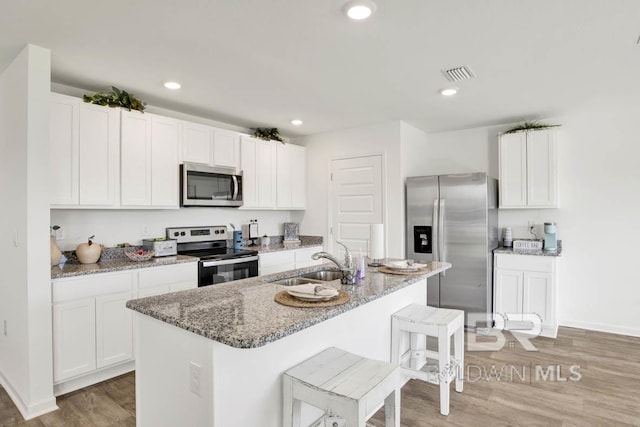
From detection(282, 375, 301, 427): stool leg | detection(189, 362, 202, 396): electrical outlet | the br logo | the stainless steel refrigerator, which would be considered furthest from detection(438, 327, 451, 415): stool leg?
the stainless steel refrigerator

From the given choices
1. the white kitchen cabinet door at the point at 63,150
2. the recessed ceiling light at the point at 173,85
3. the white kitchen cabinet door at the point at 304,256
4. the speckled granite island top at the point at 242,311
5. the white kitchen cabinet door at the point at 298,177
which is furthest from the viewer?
the white kitchen cabinet door at the point at 298,177

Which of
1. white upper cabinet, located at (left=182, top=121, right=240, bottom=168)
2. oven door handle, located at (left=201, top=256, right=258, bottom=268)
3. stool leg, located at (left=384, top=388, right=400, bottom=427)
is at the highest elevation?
white upper cabinet, located at (left=182, top=121, right=240, bottom=168)

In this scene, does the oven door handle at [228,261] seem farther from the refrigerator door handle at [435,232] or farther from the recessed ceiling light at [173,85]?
the refrigerator door handle at [435,232]

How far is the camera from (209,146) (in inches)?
158

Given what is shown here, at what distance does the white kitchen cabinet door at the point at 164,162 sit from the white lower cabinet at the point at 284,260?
116cm

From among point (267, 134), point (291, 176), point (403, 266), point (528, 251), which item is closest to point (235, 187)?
point (267, 134)

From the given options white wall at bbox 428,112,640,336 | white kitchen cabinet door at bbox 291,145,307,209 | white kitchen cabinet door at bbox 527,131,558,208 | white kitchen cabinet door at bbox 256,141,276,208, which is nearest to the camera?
white wall at bbox 428,112,640,336

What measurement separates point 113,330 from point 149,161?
153cm

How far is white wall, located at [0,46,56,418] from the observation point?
245 centimetres

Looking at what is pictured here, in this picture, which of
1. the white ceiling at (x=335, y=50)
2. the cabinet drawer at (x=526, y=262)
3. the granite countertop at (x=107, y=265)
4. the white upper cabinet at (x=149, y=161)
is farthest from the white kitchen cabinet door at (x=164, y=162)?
the cabinet drawer at (x=526, y=262)

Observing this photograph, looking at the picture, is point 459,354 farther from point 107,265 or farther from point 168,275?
point 107,265

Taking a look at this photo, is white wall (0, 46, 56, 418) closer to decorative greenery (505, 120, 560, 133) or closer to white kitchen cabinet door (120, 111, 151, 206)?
white kitchen cabinet door (120, 111, 151, 206)

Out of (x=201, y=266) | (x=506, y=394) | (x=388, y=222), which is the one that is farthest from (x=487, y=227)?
(x=201, y=266)

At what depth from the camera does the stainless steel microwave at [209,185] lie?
3746 millimetres
